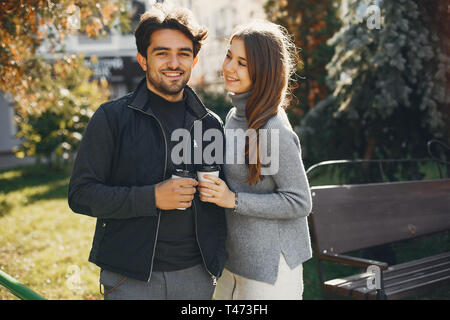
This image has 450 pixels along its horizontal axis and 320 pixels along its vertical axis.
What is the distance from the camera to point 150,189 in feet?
6.70

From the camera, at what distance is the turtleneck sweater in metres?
2.29

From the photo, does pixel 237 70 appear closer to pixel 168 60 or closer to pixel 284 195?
pixel 168 60

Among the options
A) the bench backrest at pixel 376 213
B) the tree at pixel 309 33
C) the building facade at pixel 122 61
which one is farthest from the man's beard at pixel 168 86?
the building facade at pixel 122 61

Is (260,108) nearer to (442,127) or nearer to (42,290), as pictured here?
(42,290)

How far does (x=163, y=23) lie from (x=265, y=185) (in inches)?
37.6

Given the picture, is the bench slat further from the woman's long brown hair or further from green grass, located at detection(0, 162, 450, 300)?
the woman's long brown hair

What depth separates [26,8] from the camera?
3.51 m

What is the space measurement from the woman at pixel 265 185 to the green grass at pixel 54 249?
220 centimetres

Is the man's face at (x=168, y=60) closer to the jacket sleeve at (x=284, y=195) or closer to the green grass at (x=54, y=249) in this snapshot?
the jacket sleeve at (x=284, y=195)

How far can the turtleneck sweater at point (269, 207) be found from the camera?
2.29m

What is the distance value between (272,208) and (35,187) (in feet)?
29.3

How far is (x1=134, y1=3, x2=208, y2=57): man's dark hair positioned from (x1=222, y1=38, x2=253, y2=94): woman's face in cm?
21

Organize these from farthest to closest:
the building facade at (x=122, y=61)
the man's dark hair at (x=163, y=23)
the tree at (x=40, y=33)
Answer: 1. the building facade at (x=122, y=61)
2. the tree at (x=40, y=33)
3. the man's dark hair at (x=163, y=23)

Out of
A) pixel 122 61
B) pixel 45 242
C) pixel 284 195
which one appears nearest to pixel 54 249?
pixel 45 242
